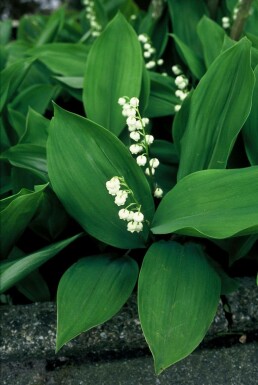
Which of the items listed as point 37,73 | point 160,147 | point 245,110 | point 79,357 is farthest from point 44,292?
point 37,73

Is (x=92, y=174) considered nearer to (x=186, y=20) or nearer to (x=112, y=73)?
(x=112, y=73)

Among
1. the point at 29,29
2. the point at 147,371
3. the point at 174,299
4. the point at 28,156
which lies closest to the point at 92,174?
the point at 28,156

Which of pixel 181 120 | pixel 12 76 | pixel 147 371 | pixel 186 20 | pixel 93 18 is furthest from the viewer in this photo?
pixel 93 18

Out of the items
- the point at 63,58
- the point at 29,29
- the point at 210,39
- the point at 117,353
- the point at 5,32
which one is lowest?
the point at 117,353

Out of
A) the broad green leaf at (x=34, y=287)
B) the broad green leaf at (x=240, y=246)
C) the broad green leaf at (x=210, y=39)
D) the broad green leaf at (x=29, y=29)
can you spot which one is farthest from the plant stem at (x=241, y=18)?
the broad green leaf at (x=29, y=29)

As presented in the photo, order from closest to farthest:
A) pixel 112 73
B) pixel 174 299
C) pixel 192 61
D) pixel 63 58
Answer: pixel 174 299
pixel 112 73
pixel 192 61
pixel 63 58
